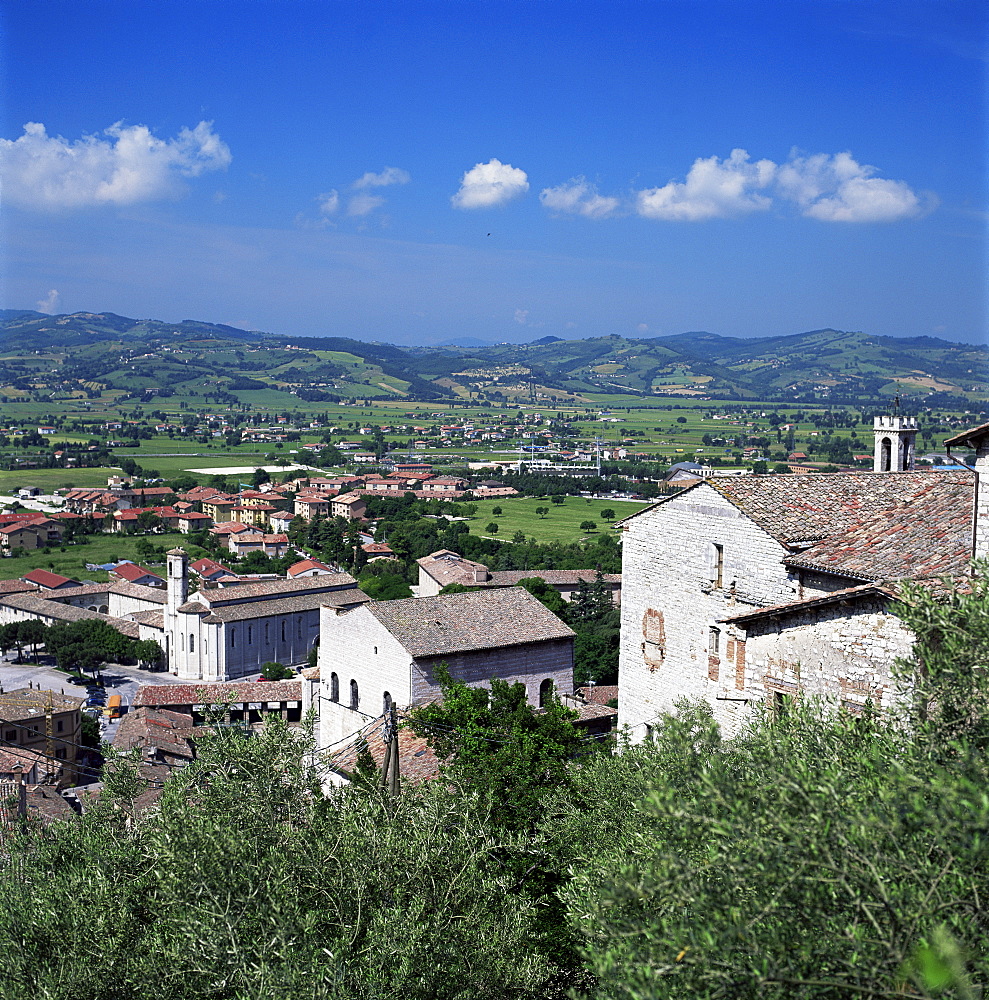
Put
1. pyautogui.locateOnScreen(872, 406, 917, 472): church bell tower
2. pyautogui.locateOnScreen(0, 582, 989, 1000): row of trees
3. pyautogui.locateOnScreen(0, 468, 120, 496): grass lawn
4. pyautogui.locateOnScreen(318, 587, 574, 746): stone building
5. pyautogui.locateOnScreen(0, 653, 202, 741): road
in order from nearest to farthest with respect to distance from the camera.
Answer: pyautogui.locateOnScreen(0, 582, 989, 1000): row of trees < pyautogui.locateOnScreen(872, 406, 917, 472): church bell tower < pyautogui.locateOnScreen(318, 587, 574, 746): stone building < pyautogui.locateOnScreen(0, 653, 202, 741): road < pyautogui.locateOnScreen(0, 468, 120, 496): grass lawn

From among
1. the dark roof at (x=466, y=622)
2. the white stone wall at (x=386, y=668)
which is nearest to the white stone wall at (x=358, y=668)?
the white stone wall at (x=386, y=668)

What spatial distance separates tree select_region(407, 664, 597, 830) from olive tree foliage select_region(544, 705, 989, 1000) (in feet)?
24.9

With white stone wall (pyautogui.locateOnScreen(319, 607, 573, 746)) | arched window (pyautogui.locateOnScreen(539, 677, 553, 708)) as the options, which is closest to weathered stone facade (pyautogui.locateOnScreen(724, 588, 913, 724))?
white stone wall (pyautogui.locateOnScreen(319, 607, 573, 746))

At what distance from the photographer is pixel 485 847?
11.1 meters

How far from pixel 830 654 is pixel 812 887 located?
6308 millimetres

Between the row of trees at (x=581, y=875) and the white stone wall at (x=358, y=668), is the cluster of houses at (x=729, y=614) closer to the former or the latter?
the white stone wall at (x=358, y=668)

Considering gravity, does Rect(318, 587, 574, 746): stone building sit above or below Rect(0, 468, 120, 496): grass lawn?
above

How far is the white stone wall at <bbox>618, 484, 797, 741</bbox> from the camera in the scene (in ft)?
54.5

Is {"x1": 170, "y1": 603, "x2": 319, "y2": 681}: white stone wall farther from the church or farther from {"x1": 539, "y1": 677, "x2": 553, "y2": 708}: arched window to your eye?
the church

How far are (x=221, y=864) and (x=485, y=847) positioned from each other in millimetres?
3205

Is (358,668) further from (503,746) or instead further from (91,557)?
(91,557)

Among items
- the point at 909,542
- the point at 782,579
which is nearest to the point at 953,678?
the point at 909,542

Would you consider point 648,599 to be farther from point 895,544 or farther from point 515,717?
point 895,544

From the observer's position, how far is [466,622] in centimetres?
2842
